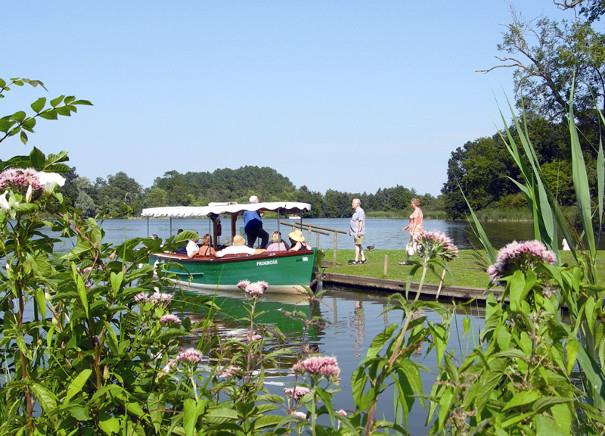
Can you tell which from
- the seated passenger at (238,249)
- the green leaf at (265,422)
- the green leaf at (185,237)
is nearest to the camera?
the green leaf at (265,422)

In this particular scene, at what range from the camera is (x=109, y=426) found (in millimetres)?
2273

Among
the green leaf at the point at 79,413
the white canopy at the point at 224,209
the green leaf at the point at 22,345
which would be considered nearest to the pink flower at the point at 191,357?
the green leaf at the point at 79,413

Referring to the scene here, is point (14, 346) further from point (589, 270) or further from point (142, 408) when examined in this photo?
point (589, 270)

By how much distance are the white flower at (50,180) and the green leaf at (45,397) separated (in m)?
0.62

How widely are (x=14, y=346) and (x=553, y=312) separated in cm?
187

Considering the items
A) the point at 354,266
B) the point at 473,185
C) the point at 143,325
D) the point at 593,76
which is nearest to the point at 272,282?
the point at 354,266

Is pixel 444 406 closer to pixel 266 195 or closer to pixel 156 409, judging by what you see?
pixel 156 409

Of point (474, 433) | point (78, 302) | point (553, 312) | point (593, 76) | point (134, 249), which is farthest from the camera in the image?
point (593, 76)

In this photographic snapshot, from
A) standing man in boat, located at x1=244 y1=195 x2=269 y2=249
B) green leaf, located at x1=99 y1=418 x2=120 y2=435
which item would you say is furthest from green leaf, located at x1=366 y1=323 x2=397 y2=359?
standing man in boat, located at x1=244 y1=195 x2=269 y2=249

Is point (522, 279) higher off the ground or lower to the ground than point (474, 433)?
higher

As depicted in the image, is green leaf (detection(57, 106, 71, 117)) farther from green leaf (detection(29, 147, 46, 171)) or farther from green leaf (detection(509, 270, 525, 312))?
green leaf (detection(509, 270, 525, 312))

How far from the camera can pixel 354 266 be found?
22.6 metres

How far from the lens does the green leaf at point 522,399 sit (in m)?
1.71

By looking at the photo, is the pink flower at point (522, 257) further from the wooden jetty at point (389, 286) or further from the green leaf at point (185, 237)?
the wooden jetty at point (389, 286)
